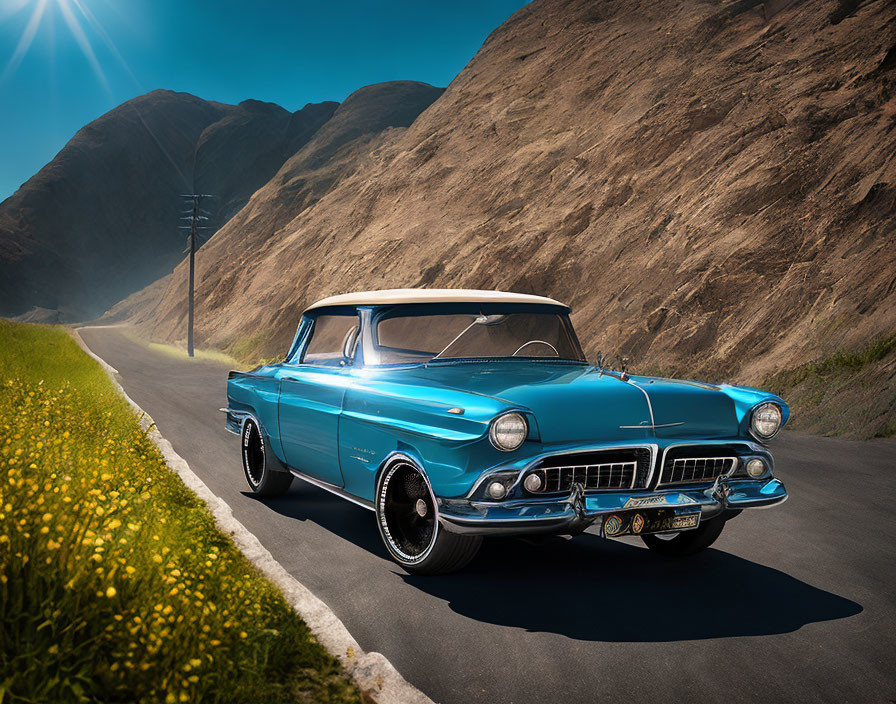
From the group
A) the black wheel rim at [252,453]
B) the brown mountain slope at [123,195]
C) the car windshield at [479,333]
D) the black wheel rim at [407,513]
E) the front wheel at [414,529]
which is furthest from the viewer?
the brown mountain slope at [123,195]

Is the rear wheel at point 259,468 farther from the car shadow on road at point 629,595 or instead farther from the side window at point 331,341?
the car shadow on road at point 629,595

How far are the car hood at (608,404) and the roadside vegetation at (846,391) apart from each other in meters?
7.61

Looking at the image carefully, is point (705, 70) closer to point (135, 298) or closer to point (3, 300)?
point (135, 298)

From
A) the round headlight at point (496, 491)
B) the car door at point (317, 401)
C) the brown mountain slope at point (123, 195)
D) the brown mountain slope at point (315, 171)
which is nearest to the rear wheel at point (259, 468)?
the car door at point (317, 401)

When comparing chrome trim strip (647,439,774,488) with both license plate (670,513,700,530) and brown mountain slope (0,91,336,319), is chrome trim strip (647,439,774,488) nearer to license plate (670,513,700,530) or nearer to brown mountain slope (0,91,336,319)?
license plate (670,513,700,530)

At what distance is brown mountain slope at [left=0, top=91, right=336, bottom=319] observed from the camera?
325 feet

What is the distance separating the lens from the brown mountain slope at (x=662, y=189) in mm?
17344

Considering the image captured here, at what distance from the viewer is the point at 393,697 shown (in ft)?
9.45

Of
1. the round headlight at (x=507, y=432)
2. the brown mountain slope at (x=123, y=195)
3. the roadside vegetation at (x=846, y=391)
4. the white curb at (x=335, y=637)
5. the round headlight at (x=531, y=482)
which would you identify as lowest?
the roadside vegetation at (x=846, y=391)

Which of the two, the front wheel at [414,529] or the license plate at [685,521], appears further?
the front wheel at [414,529]

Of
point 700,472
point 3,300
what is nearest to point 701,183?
point 700,472

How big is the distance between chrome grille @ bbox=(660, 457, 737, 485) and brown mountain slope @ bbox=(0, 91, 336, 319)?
95.9 meters

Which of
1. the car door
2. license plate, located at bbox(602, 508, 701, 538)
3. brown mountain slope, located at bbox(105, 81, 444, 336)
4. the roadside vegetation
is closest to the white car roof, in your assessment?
the car door

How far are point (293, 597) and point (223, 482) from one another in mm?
3672
